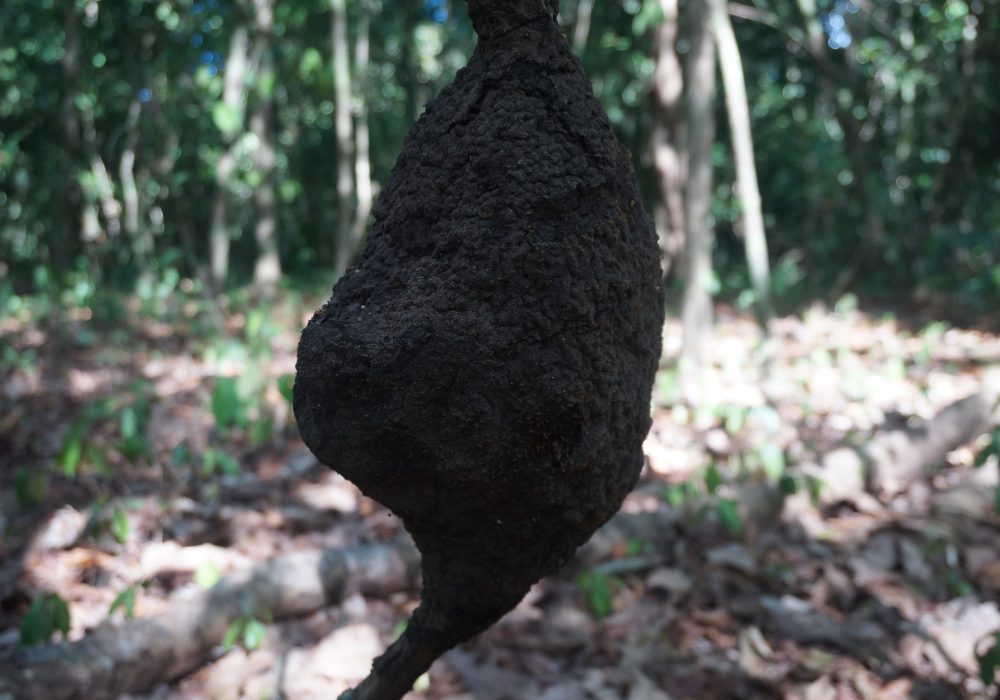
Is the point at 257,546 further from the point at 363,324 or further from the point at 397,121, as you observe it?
the point at 397,121

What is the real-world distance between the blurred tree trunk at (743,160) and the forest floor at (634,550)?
1.53 feet

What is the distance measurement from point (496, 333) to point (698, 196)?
4.52m

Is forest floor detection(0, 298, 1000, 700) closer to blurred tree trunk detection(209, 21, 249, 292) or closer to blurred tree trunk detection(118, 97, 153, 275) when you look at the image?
blurred tree trunk detection(209, 21, 249, 292)

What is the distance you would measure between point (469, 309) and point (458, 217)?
16cm

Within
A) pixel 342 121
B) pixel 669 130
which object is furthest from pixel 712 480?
pixel 669 130

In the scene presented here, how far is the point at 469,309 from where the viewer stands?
42.2 inches

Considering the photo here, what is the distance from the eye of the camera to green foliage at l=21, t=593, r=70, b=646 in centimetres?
212

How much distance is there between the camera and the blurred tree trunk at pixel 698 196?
512cm

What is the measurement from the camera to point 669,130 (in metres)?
8.07

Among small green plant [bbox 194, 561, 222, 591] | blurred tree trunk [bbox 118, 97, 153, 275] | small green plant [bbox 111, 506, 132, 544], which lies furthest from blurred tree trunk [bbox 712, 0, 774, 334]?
blurred tree trunk [bbox 118, 97, 153, 275]

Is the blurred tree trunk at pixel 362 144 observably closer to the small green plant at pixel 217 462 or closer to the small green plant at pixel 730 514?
the small green plant at pixel 217 462

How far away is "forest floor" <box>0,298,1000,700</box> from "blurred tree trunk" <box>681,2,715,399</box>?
0.23 meters

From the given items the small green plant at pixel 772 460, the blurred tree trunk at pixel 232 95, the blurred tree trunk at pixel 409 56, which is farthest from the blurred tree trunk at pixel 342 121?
the blurred tree trunk at pixel 409 56

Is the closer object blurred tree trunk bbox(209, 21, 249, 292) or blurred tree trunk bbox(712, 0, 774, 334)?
blurred tree trunk bbox(712, 0, 774, 334)
